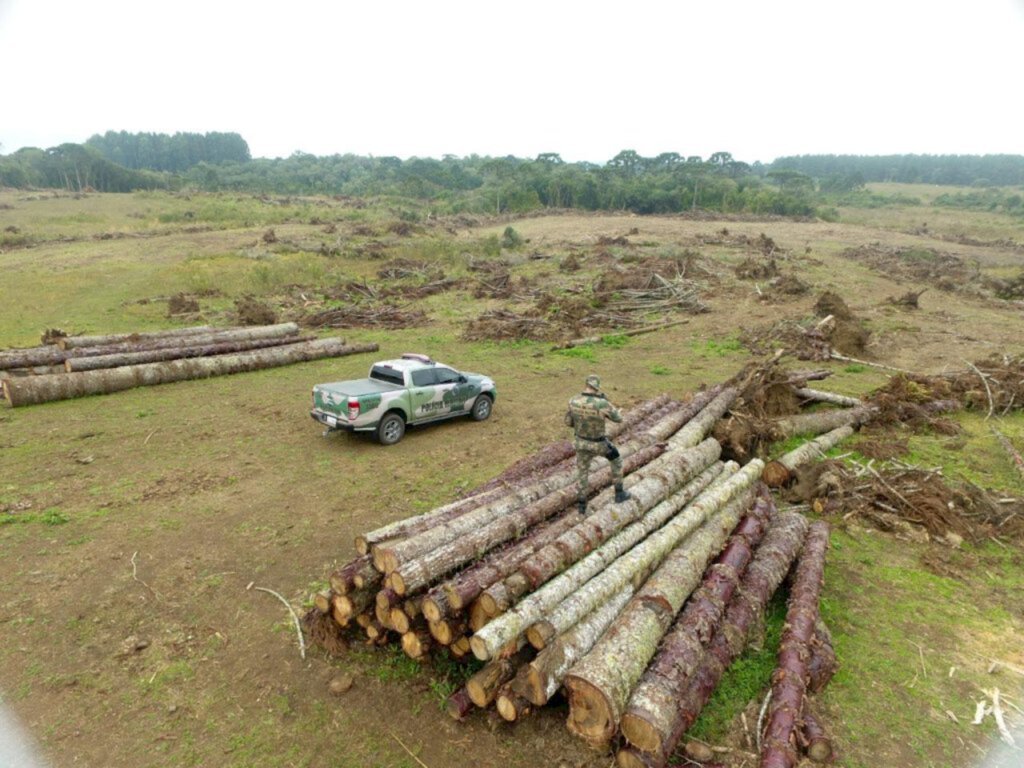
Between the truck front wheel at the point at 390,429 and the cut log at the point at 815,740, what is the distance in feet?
31.0

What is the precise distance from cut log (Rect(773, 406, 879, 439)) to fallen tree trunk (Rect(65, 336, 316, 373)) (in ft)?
55.7

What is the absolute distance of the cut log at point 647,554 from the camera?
5840 mm

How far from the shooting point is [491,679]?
552 cm

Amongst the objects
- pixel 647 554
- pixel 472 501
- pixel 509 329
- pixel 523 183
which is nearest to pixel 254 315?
pixel 509 329

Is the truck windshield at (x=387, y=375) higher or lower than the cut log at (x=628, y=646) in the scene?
higher

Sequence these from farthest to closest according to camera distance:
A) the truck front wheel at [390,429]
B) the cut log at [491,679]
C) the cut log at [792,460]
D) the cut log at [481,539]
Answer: the truck front wheel at [390,429] → the cut log at [792,460] → the cut log at [481,539] → the cut log at [491,679]

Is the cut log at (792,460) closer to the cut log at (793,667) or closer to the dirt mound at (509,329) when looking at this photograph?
the cut log at (793,667)

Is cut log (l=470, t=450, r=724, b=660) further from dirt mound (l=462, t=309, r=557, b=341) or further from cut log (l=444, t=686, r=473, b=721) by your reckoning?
dirt mound (l=462, t=309, r=557, b=341)

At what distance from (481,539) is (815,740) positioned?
3960mm

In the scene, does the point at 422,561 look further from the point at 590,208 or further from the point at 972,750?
the point at 590,208

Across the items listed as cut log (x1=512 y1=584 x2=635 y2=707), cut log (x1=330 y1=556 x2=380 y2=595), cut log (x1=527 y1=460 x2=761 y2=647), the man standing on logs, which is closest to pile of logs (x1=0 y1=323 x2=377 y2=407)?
cut log (x1=330 y1=556 x2=380 y2=595)

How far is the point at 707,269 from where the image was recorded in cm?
3372

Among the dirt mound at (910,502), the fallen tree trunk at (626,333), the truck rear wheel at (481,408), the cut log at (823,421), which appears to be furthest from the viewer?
the fallen tree trunk at (626,333)

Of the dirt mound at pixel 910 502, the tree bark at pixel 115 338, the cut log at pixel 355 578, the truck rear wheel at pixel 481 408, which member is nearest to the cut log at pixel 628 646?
the cut log at pixel 355 578
